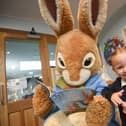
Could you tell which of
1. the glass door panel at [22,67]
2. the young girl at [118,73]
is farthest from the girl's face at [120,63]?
the glass door panel at [22,67]

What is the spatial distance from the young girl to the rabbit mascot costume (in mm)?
53

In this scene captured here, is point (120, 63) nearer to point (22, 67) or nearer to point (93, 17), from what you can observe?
point (93, 17)

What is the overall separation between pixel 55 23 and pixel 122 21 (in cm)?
233

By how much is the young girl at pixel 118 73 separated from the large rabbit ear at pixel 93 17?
10cm

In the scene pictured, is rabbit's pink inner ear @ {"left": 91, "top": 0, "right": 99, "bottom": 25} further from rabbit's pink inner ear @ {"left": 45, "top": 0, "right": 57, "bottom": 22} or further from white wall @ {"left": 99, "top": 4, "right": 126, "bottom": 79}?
white wall @ {"left": 99, "top": 4, "right": 126, "bottom": 79}

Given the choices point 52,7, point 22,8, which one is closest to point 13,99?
point 22,8

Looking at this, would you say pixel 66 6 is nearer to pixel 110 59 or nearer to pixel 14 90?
pixel 110 59

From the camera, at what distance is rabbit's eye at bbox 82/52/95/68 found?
871mm

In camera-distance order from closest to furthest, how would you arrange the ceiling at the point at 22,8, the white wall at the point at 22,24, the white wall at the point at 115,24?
the ceiling at the point at 22,8 → the white wall at the point at 22,24 → the white wall at the point at 115,24

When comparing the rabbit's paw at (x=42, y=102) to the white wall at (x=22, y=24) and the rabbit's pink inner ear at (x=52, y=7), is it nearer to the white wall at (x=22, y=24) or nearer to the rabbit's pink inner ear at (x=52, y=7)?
the rabbit's pink inner ear at (x=52, y=7)

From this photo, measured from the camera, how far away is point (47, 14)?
0.92 m

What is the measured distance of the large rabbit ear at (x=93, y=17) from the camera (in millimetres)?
859

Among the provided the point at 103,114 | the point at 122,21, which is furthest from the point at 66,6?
the point at 122,21

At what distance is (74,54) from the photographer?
86 centimetres
